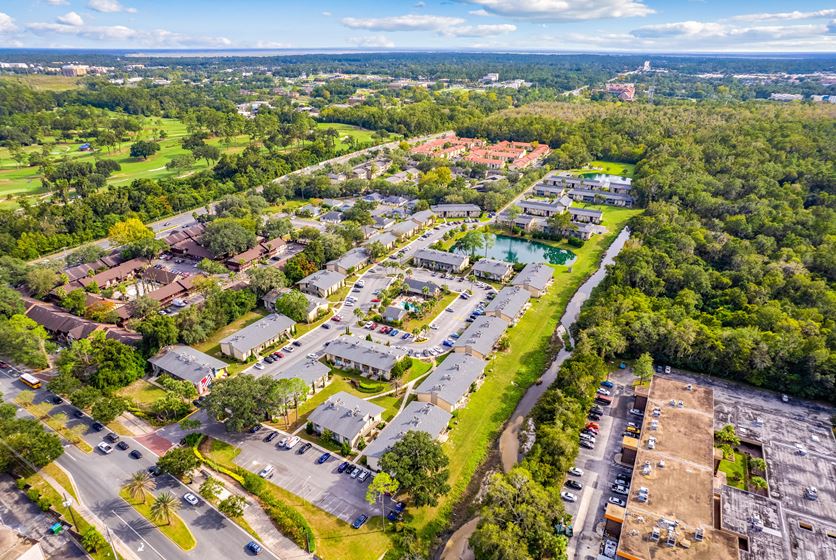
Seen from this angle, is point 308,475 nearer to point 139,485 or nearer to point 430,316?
point 139,485

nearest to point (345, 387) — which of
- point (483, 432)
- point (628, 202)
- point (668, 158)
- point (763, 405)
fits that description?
point (483, 432)

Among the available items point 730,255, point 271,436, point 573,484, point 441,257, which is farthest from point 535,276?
point 271,436

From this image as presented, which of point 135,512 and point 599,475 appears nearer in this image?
point 135,512

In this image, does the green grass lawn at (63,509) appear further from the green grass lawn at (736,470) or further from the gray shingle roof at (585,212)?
the gray shingle roof at (585,212)

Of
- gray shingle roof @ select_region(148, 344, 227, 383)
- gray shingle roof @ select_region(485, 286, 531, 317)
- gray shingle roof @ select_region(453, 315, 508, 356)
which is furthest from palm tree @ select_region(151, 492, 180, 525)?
gray shingle roof @ select_region(485, 286, 531, 317)

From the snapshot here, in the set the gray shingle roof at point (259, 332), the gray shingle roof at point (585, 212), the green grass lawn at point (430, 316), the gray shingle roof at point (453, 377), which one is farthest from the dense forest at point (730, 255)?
the gray shingle roof at point (259, 332)

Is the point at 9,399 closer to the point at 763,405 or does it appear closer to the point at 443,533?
the point at 443,533
